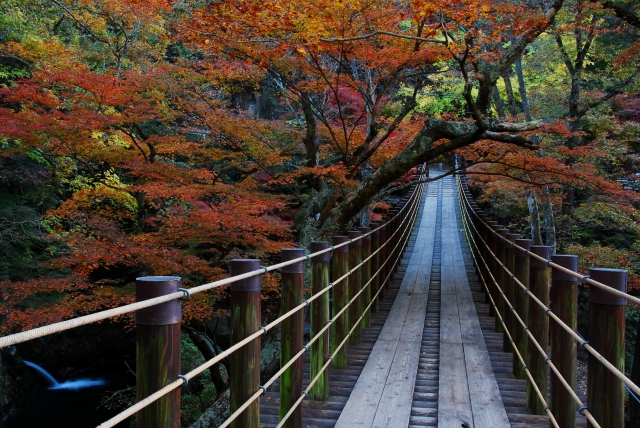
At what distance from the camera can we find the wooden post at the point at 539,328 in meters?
3.21

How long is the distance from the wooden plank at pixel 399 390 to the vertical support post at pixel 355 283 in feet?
1.49

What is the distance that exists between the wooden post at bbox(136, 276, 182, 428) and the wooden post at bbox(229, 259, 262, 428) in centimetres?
73

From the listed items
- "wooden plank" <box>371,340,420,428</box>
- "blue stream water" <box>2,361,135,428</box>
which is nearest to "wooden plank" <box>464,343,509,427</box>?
"wooden plank" <box>371,340,420,428</box>

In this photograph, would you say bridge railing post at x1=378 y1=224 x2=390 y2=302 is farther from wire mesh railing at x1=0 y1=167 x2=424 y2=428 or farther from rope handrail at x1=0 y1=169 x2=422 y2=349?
rope handrail at x1=0 y1=169 x2=422 y2=349

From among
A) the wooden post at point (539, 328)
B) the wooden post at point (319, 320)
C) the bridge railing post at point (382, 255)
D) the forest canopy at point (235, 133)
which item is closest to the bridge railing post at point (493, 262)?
the forest canopy at point (235, 133)

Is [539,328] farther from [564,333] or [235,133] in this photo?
[235,133]

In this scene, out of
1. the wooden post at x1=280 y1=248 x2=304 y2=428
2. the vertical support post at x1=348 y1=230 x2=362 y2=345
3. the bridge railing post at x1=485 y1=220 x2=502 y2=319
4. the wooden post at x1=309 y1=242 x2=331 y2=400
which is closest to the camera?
the wooden post at x1=280 y1=248 x2=304 y2=428

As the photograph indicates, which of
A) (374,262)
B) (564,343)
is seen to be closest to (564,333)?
(564,343)

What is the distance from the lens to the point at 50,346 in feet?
38.5

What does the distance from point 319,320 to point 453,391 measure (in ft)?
3.71

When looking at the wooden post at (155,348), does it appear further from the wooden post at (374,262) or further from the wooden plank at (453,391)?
the wooden post at (374,262)

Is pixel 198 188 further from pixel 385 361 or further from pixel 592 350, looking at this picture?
pixel 592 350

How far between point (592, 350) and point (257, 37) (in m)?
6.24

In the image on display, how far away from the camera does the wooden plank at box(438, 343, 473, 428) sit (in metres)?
3.15
